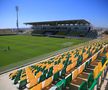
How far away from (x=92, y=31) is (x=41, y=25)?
30307 millimetres

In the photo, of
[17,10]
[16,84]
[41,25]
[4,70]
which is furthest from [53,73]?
[17,10]

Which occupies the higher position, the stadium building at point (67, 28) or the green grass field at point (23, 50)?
the stadium building at point (67, 28)

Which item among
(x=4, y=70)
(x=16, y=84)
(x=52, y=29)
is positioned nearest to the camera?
(x=16, y=84)

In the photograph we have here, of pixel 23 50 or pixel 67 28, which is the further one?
pixel 67 28

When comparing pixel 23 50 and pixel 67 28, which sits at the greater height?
A: pixel 67 28

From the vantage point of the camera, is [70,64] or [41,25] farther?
[41,25]

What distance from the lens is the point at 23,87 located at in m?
9.74

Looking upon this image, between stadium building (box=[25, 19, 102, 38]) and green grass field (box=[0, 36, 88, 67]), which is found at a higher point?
stadium building (box=[25, 19, 102, 38])

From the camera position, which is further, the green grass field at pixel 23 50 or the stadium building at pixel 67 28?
the stadium building at pixel 67 28

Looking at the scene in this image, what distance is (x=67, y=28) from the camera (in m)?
69.7

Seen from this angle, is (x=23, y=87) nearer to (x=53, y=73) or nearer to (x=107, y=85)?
(x=53, y=73)

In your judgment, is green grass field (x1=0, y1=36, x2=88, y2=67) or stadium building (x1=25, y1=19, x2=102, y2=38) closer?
green grass field (x1=0, y1=36, x2=88, y2=67)

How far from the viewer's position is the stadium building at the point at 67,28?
61656 millimetres

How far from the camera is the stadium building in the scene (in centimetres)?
6166
